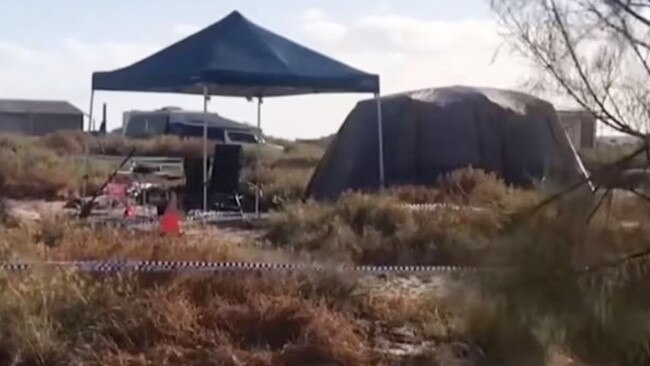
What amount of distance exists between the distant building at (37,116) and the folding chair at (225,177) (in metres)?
52.4

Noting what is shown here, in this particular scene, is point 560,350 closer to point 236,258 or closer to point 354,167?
point 236,258

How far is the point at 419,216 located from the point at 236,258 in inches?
173

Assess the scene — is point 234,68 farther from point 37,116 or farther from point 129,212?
point 37,116

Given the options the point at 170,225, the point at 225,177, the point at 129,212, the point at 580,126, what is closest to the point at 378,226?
the point at 170,225

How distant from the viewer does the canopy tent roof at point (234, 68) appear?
1975 centimetres

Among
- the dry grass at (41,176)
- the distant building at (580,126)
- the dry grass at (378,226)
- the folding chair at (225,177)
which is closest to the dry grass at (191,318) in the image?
the dry grass at (378,226)

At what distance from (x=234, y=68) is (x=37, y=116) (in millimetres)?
57206

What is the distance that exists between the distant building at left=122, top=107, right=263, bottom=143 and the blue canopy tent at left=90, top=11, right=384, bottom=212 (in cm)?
2287

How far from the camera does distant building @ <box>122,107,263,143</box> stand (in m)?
46.2

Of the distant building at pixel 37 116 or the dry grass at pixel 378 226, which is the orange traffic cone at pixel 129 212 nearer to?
the dry grass at pixel 378 226

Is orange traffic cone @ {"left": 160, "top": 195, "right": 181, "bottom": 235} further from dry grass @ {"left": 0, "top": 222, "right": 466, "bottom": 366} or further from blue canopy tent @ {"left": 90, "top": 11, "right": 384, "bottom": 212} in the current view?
blue canopy tent @ {"left": 90, "top": 11, "right": 384, "bottom": 212}

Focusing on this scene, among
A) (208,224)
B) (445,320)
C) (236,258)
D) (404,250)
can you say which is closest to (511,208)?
(445,320)

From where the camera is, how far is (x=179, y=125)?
5231 centimetres

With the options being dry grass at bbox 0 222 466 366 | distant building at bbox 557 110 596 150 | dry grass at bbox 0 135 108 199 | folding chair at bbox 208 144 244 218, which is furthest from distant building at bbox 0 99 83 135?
distant building at bbox 557 110 596 150
